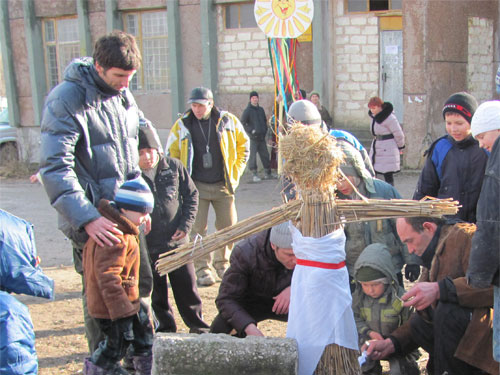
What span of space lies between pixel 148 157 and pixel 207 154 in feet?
4.72

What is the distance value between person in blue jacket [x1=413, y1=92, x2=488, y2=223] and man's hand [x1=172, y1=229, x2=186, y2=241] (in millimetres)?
2054

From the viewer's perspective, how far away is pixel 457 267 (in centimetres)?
339

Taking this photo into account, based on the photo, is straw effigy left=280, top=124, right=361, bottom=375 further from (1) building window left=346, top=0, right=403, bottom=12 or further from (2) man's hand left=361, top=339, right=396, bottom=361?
(1) building window left=346, top=0, right=403, bottom=12

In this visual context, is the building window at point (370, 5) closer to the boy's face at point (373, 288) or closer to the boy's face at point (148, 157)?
the boy's face at point (148, 157)

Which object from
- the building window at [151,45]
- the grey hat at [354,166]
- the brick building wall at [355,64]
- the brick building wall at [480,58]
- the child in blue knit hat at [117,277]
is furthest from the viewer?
the building window at [151,45]

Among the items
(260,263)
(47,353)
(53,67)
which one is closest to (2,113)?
(53,67)

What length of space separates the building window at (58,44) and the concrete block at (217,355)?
1470 cm

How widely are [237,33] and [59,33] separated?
18.2ft

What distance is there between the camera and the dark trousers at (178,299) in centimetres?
472

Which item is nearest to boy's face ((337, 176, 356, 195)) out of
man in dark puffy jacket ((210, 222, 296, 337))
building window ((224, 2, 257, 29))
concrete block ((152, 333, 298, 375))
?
man in dark puffy jacket ((210, 222, 296, 337))

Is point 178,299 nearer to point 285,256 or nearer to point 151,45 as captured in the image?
point 285,256

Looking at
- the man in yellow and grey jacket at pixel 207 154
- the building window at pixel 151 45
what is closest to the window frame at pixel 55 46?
the building window at pixel 151 45

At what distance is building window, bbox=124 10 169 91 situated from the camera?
1520cm

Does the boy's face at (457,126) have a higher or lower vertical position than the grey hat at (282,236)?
higher
